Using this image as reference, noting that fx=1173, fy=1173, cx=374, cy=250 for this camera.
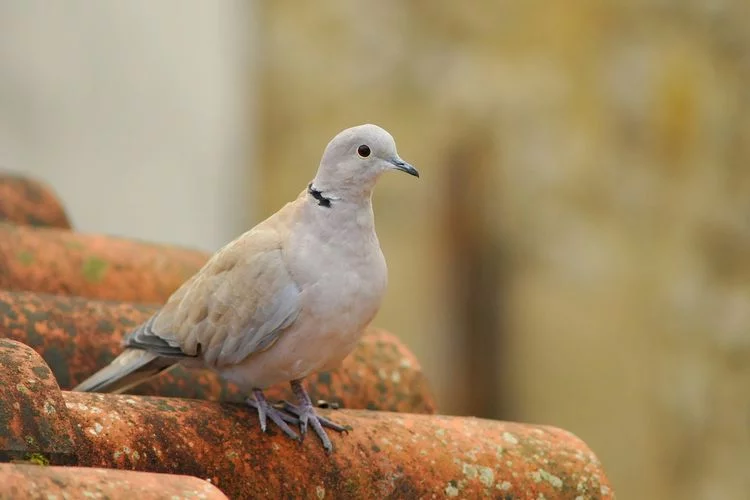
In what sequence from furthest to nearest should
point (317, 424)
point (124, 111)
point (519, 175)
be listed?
point (519, 175) → point (124, 111) → point (317, 424)

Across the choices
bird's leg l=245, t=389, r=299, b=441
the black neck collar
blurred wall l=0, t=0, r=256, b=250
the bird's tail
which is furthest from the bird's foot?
blurred wall l=0, t=0, r=256, b=250

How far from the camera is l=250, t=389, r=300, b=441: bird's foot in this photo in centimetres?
231

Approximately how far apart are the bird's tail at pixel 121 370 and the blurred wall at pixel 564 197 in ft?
17.2

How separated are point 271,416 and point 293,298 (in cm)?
24

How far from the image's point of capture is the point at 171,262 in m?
3.23

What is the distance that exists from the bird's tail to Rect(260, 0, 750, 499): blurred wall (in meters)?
5.24

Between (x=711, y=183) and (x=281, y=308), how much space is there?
554cm

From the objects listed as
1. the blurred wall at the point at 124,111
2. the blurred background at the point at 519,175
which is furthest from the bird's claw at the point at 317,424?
the blurred background at the point at 519,175

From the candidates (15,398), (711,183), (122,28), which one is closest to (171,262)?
(15,398)

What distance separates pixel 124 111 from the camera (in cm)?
628

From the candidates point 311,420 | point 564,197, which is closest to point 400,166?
point 311,420

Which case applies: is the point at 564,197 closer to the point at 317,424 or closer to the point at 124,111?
the point at 124,111

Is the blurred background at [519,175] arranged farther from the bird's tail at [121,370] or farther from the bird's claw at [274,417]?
the bird's claw at [274,417]

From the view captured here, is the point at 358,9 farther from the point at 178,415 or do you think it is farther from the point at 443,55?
the point at 178,415
